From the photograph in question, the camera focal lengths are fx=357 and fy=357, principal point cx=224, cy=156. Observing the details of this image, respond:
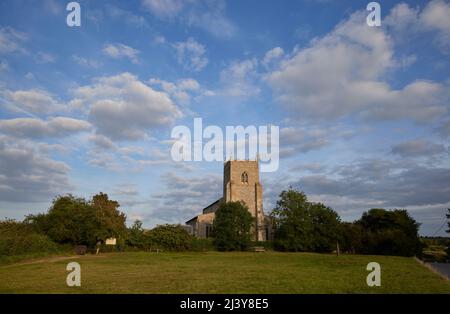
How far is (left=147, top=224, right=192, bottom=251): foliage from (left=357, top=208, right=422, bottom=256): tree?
25.4 meters

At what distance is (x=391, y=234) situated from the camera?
47656mm

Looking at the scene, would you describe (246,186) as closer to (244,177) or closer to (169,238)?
(244,177)

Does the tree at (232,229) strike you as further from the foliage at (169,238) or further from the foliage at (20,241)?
the foliage at (20,241)

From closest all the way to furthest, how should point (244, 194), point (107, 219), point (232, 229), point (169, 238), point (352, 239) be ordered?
point (107, 219), point (169, 238), point (232, 229), point (352, 239), point (244, 194)

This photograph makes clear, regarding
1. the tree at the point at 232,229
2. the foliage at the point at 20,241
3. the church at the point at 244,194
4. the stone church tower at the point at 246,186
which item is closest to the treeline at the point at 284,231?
the tree at the point at 232,229

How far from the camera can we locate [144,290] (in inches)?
491

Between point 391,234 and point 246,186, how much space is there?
101 feet

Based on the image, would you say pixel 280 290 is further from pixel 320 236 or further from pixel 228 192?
pixel 228 192

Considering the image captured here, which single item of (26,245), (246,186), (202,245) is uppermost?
(246,186)

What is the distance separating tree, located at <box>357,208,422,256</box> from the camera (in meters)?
47.0

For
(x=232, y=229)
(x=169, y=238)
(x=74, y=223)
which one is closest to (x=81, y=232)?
(x=74, y=223)

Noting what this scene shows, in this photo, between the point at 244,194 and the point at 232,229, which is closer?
the point at 232,229
